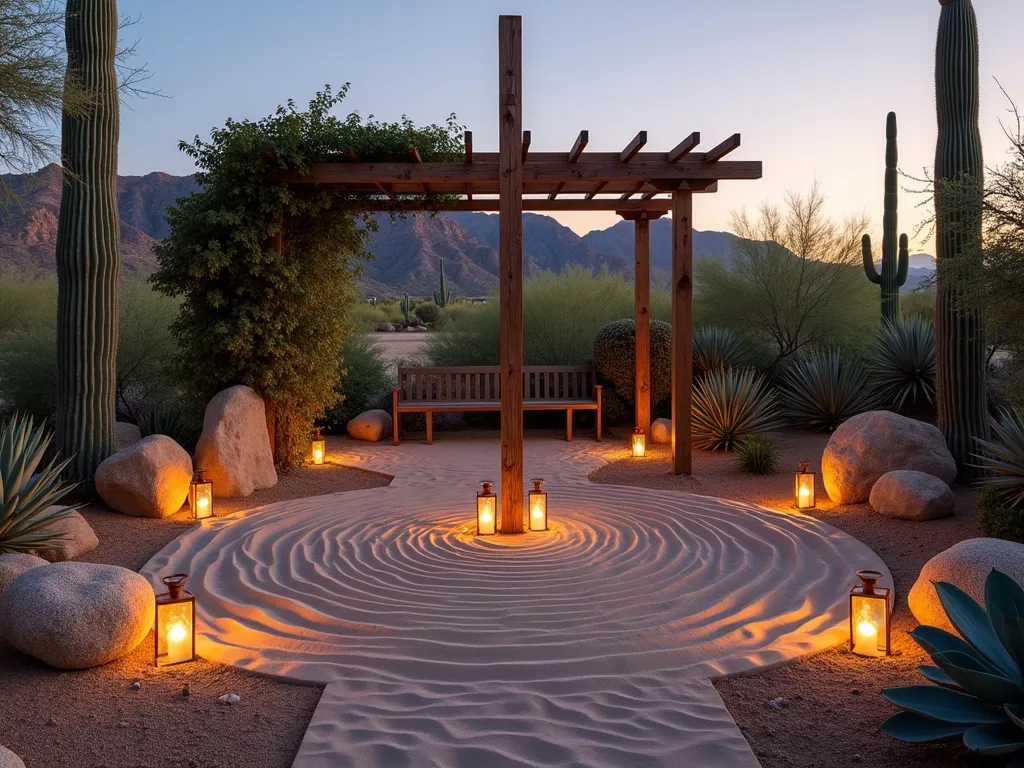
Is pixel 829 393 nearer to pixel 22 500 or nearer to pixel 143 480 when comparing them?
pixel 143 480

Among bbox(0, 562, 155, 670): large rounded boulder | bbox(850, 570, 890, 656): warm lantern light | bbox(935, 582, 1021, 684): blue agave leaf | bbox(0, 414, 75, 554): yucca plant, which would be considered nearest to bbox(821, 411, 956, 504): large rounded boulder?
bbox(850, 570, 890, 656): warm lantern light

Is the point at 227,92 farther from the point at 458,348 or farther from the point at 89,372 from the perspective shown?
the point at 458,348

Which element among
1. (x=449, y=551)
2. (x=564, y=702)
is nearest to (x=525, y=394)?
(x=449, y=551)

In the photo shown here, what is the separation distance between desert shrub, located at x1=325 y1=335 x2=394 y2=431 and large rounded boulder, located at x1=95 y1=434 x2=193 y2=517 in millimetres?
4549

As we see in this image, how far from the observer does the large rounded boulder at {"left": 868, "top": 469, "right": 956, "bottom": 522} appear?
19.2 ft

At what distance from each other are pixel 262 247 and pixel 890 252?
10.1 meters

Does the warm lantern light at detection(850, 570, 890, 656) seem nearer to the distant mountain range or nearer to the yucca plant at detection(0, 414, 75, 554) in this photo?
the yucca plant at detection(0, 414, 75, 554)

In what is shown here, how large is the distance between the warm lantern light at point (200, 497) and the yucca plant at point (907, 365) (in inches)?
322

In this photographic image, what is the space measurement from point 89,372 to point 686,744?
6.08 m

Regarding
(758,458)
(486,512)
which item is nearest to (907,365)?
(758,458)

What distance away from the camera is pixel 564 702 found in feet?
10.00

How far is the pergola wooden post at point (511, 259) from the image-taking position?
5.47 m

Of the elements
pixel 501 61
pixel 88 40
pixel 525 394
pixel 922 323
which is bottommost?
pixel 525 394

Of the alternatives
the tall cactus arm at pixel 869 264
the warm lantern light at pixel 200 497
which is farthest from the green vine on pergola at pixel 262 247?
the tall cactus arm at pixel 869 264
